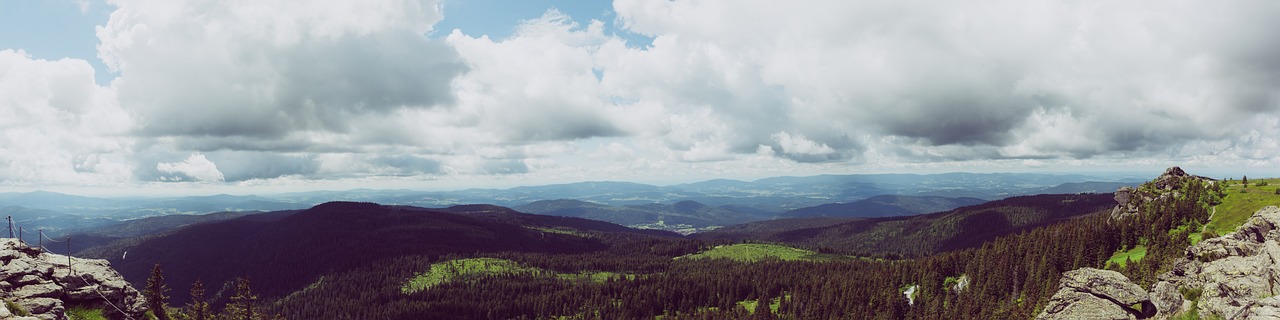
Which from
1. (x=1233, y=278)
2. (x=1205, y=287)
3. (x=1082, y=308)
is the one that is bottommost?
(x=1082, y=308)

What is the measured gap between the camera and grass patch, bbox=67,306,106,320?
48719mm

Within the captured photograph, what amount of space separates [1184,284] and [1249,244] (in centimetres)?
1471

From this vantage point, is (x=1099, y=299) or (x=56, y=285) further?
Answer: (x=1099, y=299)

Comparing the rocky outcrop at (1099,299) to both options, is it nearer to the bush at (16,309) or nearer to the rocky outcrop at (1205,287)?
the rocky outcrop at (1205,287)

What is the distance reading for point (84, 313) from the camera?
163 feet

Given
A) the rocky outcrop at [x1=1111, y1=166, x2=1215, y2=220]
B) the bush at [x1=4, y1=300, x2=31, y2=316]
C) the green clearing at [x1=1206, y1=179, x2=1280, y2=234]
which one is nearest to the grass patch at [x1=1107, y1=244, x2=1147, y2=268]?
the green clearing at [x1=1206, y1=179, x2=1280, y2=234]

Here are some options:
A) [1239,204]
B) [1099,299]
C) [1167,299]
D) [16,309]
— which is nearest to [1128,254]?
[1239,204]

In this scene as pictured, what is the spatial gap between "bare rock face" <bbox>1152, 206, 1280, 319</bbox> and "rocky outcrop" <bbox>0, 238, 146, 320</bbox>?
89.1m

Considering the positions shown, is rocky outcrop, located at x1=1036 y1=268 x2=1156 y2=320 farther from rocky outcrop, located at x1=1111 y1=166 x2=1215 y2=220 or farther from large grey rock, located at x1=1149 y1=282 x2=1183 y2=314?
rocky outcrop, located at x1=1111 y1=166 x2=1215 y2=220

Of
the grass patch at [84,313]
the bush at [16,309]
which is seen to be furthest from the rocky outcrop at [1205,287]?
the grass patch at [84,313]

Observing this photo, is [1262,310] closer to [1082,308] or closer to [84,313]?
[1082,308]

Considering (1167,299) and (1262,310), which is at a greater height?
(1262,310)

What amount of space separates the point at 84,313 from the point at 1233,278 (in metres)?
103

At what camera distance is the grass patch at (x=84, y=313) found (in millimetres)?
48719
